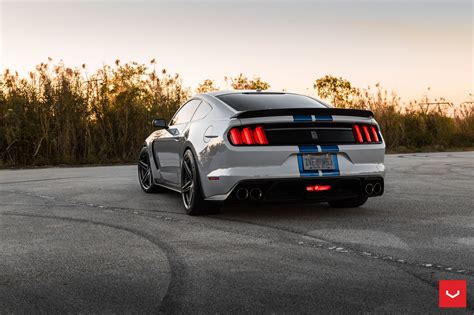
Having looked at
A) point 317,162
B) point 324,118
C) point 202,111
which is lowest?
point 317,162

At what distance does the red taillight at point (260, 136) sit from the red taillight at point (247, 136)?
0.17ft

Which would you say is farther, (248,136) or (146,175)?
(146,175)

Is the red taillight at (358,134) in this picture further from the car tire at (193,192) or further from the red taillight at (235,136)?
the car tire at (193,192)

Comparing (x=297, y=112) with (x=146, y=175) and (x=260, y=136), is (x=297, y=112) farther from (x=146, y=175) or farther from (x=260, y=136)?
(x=146, y=175)

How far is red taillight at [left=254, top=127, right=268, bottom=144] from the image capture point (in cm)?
688

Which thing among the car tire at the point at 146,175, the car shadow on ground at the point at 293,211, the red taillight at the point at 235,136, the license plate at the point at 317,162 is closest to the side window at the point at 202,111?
the red taillight at the point at 235,136

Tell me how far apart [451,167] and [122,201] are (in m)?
9.08

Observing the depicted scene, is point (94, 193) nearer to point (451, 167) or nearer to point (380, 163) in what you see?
point (380, 163)

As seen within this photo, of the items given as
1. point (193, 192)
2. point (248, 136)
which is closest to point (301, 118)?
point (248, 136)

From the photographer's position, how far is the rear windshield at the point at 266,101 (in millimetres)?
7574

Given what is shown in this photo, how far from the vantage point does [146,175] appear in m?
10.1

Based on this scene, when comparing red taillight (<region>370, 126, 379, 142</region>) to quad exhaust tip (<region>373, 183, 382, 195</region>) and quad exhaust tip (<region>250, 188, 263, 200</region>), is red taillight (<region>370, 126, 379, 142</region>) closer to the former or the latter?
quad exhaust tip (<region>373, 183, 382, 195</region>)

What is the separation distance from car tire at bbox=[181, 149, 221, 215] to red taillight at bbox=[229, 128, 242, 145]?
0.68 meters

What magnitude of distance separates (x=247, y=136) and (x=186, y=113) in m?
2.01
